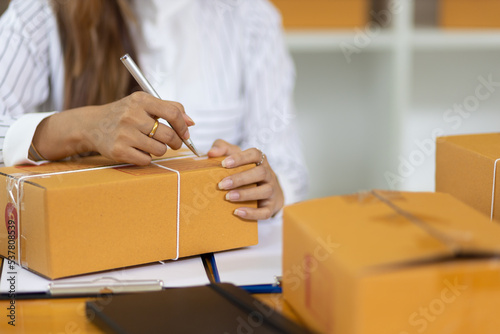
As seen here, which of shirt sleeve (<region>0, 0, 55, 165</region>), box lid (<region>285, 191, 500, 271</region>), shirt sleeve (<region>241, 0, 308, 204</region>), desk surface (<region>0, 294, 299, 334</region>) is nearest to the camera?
box lid (<region>285, 191, 500, 271</region>)

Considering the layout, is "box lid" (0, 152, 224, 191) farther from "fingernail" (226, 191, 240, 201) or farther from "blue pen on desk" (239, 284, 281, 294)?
"blue pen on desk" (239, 284, 281, 294)

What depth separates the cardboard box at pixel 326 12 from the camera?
6.22 feet

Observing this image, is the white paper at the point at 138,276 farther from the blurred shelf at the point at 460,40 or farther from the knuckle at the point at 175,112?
the blurred shelf at the point at 460,40

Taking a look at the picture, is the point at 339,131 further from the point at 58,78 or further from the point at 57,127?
the point at 57,127

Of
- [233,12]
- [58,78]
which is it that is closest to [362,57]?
[233,12]

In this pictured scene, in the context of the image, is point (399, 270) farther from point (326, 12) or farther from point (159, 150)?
point (326, 12)

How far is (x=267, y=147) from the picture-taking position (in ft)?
4.35

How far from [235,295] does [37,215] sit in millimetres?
237

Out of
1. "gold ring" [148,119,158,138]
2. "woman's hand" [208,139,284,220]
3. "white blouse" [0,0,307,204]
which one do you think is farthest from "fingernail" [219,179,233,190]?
"white blouse" [0,0,307,204]

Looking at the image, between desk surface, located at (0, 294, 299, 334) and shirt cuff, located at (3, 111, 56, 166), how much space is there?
0.81 feet

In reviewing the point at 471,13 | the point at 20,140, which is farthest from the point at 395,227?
the point at 471,13

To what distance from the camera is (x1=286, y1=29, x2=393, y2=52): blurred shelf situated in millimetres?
1883

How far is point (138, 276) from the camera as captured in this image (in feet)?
2.22

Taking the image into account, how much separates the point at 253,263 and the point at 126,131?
224 millimetres
